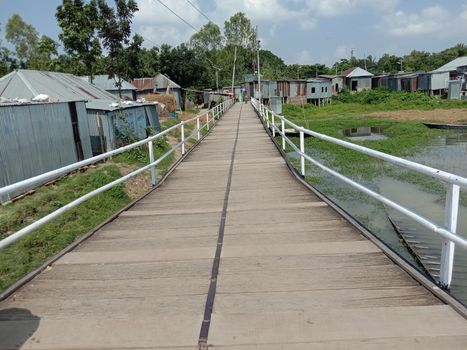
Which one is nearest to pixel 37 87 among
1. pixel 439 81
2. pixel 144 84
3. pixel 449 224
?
pixel 449 224

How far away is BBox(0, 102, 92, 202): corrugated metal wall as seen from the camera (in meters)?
11.1

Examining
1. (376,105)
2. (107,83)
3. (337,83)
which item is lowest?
(376,105)

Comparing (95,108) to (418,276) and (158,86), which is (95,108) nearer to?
(418,276)

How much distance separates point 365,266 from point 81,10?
43428mm

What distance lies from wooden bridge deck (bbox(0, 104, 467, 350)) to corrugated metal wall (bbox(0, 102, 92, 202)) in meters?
7.94

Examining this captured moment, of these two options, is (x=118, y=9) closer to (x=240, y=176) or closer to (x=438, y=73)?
(x=240, y=176)

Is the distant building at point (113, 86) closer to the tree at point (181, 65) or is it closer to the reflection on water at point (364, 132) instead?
the tree at point (181, 65)

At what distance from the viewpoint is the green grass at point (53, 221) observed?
24.0 ft

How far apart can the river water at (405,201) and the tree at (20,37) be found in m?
55.4

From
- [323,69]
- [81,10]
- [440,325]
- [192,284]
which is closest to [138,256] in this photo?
[192,284]

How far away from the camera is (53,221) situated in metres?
9.01

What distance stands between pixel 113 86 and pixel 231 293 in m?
41.4

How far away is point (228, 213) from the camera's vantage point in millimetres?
5211

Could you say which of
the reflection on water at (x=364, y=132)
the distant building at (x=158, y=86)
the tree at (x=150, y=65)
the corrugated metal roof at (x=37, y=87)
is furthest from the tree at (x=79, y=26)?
the reflection on water at (x=364, y=132)
